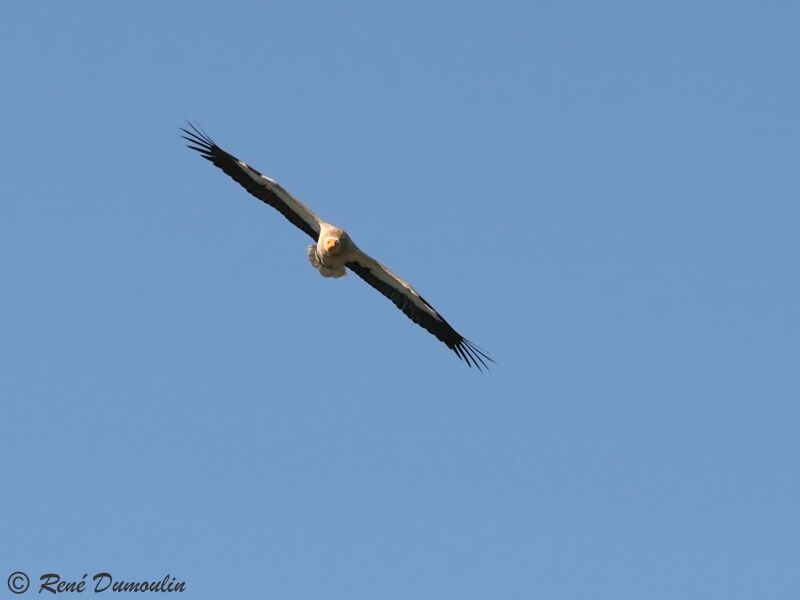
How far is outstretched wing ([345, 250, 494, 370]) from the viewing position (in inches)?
709

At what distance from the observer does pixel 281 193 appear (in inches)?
688

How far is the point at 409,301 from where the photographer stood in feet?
60.5

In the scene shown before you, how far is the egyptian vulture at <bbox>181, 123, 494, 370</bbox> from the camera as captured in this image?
17.4 m

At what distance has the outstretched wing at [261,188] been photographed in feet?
57.4

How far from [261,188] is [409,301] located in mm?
2635

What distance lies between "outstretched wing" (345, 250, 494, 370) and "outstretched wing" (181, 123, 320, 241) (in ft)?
2.66

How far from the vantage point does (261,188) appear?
17.6 m

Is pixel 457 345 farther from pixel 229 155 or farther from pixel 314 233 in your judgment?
pixel 229 155

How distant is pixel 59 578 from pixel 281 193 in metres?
→ 5.68

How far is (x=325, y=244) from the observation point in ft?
56.3

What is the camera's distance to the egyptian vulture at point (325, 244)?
17.4 meters

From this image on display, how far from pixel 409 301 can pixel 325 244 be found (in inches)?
72.4

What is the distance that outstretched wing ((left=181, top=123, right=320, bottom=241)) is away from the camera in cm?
1750

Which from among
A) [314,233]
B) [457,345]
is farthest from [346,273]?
[457,345]
